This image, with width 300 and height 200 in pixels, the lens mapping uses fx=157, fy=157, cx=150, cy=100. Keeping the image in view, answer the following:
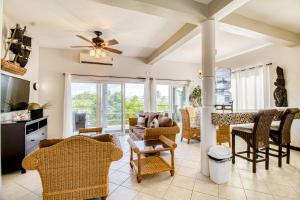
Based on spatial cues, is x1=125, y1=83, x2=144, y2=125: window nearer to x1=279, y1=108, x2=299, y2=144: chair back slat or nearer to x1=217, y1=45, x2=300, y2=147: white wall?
x1=217, y1=45, x2=300, y2=147: white wall

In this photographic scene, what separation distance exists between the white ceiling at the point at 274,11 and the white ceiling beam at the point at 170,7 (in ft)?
2.54

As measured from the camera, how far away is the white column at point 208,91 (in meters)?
2.44

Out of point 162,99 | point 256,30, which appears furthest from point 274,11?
point 162,99

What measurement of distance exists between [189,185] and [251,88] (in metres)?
3.80

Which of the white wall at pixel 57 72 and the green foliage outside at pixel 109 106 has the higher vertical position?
the white wall at pixel 57 72

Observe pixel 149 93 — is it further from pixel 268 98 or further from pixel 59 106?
pixel 268 98

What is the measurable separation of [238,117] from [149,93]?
3486 millimetres

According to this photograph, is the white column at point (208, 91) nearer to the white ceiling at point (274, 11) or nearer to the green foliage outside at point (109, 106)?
the white ceiling at point (274, 11)

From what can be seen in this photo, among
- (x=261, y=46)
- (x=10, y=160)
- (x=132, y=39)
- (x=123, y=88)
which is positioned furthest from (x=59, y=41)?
(x=261, y=46)

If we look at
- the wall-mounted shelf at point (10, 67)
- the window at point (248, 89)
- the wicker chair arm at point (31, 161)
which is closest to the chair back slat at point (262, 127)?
the window at point (248, 89)

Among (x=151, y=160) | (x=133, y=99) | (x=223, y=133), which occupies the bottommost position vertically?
(x=151, y=160)

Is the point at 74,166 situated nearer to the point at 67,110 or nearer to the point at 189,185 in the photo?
the point at 189,185

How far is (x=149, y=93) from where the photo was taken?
221 inches

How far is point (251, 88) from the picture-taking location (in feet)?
15.3
